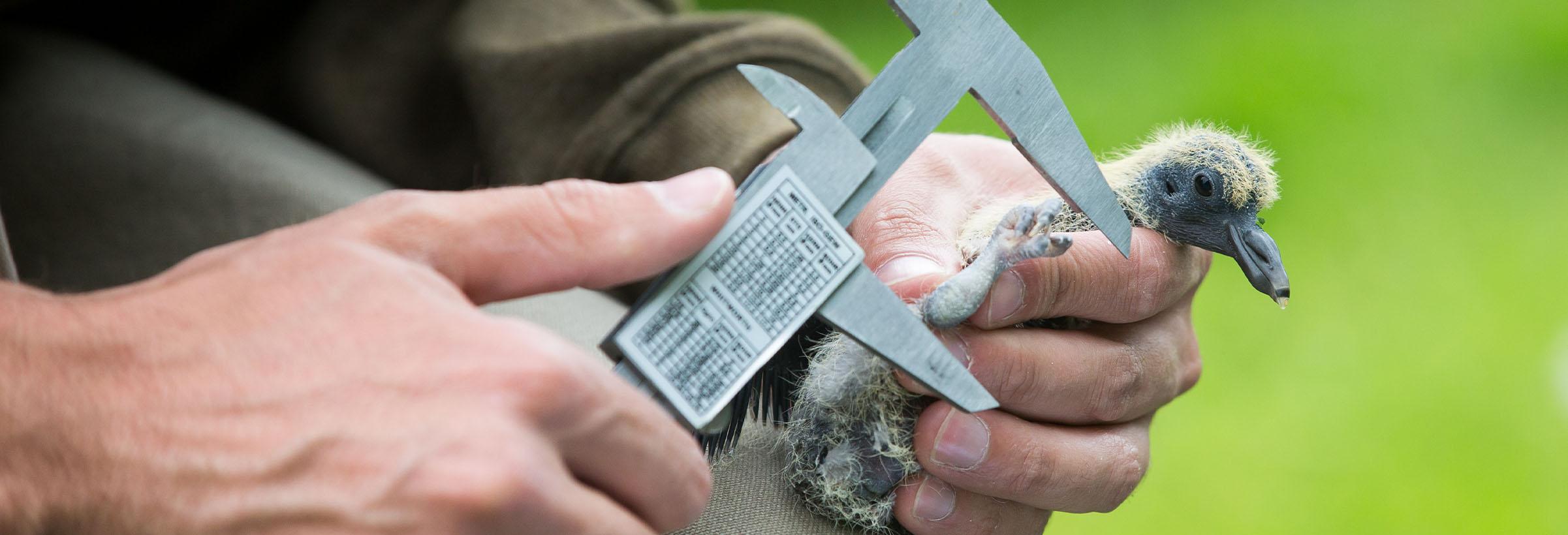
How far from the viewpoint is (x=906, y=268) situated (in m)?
0.80

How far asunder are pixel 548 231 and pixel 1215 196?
51cm

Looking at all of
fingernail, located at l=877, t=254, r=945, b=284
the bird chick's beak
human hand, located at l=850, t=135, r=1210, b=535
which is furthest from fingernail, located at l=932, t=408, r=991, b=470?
the bird chick's beak

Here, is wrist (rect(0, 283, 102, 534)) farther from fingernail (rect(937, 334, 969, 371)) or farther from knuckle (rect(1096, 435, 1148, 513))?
knuckle (rect(1096, 435, 1148, 513))

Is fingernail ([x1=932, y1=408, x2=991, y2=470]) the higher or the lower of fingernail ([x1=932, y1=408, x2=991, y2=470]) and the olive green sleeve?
the lower

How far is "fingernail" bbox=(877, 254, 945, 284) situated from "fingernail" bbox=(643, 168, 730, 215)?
0.82 feet

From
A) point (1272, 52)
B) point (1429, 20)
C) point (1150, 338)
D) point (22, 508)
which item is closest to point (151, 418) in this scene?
point (22, 508)

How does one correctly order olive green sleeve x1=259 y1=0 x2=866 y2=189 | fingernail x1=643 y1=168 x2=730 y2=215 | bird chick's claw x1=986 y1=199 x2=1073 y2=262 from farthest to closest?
olive green sleeve x1=259 y1=0 x2=866 y2=189, bird chick's claw x1=986 y1=199 x2=1073 y2=262, fingernail x1=643 y1=168 x2=730 y2=215

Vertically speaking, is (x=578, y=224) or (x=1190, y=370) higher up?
(x=578, y=224)

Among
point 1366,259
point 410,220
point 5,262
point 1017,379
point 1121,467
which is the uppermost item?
point 410,220

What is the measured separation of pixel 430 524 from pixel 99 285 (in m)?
0.68

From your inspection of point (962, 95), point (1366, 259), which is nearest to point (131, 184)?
point (962, 95)

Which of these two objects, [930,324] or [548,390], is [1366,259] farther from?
[548,390]

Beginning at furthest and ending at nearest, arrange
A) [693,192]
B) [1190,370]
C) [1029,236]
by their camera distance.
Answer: [1190,370], [1029,236], [693,192]

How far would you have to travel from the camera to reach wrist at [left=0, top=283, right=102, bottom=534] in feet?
1.54
